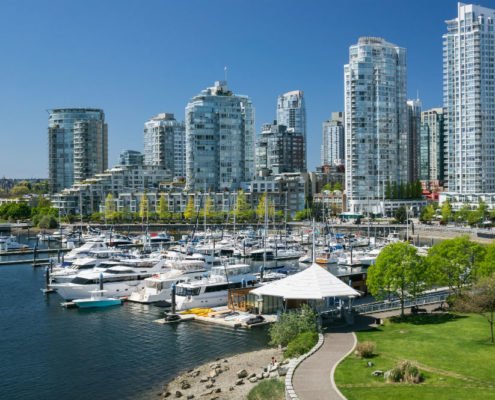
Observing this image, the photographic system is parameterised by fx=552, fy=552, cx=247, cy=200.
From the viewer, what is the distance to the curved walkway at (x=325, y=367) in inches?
1145

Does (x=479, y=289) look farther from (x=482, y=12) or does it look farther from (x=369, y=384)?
(x=482, y=12)

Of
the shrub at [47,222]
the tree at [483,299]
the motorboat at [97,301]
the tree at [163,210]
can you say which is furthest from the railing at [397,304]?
the shrub at [47,222]

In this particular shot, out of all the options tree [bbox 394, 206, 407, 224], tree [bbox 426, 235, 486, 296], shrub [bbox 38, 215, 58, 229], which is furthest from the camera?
shrub [bbox 38, 215, 58, 229]

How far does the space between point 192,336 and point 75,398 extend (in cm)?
1532

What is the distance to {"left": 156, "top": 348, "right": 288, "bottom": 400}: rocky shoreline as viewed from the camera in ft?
117

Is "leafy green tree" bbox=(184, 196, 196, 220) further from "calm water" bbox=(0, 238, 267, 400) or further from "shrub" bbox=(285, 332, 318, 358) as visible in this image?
"shrub" bbox=(285, 332, 318, 358)

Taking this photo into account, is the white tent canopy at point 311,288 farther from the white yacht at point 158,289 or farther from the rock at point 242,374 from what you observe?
the white yacht at point 158,289

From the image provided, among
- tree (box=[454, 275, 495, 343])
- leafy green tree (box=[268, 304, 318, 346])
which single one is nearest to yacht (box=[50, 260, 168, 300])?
leafy green tree (box=[268, 304, 318, 346])

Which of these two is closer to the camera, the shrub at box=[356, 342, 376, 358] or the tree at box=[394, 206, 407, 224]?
the shrub at box=[356, 342, 376, 358]

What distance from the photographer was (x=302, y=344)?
128ft

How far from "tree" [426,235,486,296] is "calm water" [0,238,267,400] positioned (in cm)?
1702

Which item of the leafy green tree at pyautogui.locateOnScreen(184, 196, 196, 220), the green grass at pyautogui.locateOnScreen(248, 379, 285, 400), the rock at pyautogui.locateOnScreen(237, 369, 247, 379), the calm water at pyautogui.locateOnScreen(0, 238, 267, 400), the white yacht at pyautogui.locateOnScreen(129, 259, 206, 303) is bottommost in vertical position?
the calm water at pyautogui.locateOnScreen(0, 238, 267, 400)

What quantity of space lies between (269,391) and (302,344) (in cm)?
659

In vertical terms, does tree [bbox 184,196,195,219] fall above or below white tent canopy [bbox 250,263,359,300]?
above
